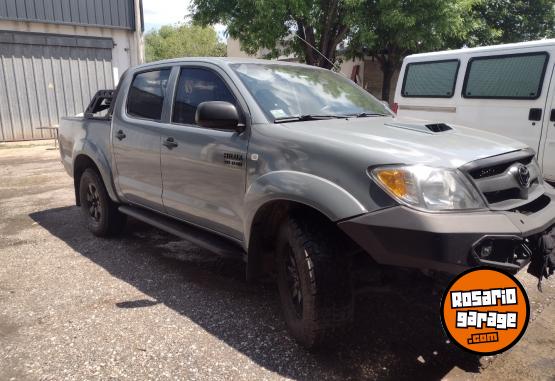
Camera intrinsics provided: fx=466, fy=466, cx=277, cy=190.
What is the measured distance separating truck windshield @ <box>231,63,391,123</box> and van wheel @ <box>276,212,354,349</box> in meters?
0.80

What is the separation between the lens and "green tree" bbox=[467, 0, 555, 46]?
1802 centimetres

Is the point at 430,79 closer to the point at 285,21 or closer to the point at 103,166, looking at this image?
the point at 103,166

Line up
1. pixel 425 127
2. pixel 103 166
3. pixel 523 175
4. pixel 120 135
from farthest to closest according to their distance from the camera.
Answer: pixel 103 166
pixel 120 135
pixel 425 127
pixel 523 175

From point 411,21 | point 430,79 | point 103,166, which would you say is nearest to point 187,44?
point 411,21

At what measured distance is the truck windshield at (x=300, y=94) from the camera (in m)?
3.14

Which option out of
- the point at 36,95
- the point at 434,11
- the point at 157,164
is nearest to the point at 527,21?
the point at 434,11

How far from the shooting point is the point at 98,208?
16.6ft

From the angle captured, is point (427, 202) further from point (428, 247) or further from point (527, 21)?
point (527, 21)

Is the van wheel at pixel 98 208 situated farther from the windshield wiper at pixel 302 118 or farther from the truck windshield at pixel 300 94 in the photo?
the windshield wiper at pixel 302 118

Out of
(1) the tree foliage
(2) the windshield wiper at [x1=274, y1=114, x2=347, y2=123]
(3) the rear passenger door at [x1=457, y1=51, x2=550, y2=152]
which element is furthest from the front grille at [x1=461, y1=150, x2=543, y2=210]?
(1) the tree foliage

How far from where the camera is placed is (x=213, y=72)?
11.4ft

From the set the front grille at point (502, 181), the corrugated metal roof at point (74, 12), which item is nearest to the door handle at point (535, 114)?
the front grille at point (502, 181)

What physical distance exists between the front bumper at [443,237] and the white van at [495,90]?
3.86 meters

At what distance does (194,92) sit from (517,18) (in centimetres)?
1866
